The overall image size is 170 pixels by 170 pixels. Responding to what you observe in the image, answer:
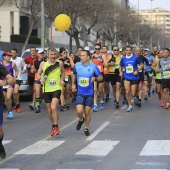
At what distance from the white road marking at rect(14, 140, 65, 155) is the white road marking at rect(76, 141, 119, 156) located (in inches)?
26.1

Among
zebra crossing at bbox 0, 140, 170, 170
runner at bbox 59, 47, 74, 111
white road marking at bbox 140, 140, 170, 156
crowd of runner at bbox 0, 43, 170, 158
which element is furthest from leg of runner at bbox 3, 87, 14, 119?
white road marking at bbox 140, 140, 170, 156

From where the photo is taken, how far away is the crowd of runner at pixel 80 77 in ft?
45.2

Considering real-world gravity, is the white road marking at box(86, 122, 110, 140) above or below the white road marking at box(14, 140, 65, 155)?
below

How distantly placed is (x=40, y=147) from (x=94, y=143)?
Answer: 1124 millimetres

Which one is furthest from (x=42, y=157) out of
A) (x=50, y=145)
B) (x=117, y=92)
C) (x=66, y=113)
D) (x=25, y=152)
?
(x=117, y=92)

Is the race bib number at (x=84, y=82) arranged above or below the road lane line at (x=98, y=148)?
above

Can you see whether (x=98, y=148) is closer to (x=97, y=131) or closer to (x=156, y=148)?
(x=156, y=148)

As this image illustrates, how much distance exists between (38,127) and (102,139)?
302 centimetres

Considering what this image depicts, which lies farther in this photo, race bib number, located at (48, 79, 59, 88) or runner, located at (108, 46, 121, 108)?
runner, located at (108, 46, 121, 108)

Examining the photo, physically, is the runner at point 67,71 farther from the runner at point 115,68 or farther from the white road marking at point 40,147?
the white road marking at point 40,147

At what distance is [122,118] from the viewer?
1733 cm

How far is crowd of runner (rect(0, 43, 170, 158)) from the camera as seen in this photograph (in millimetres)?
13781

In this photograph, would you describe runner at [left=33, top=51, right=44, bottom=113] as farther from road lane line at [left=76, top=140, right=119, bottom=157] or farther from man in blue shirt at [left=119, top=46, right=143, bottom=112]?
road lane line at [left=76, top=140, right=119, bottom=157]

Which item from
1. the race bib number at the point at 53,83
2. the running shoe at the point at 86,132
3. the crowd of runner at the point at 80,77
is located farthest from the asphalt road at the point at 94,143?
the race bib number at the point at 53,83
